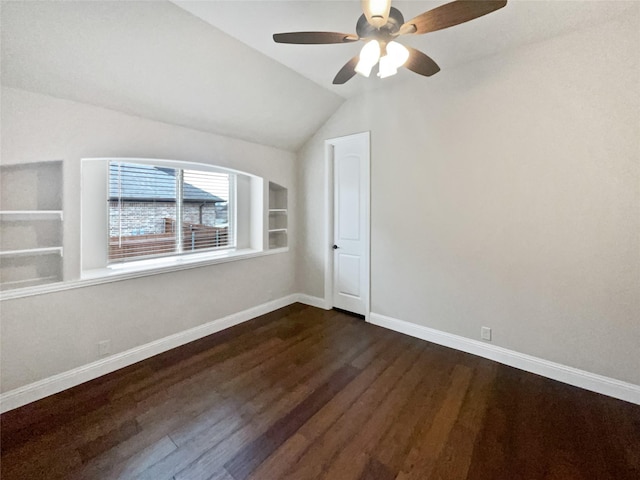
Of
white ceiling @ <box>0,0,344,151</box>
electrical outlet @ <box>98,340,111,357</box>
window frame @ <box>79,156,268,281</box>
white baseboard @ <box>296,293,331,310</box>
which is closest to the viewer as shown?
white ceiling @ <box>0,0,344,151</box>

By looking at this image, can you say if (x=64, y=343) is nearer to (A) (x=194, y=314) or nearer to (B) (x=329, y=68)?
(A) (x=194, y=314)

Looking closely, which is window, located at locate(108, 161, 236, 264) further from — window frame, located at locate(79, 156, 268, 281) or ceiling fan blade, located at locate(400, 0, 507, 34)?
ceiling fan blade, located at locate(400, 0, 507, 34)

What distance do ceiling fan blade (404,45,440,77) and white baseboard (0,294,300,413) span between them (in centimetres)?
328

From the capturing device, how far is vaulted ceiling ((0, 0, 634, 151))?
1.89 m

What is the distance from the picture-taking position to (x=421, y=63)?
6.51ft

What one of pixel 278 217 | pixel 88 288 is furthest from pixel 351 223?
pixel 88 288

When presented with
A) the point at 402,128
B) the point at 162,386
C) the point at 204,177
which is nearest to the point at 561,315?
the point at 402,128

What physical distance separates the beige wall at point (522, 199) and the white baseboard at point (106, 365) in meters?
2.05

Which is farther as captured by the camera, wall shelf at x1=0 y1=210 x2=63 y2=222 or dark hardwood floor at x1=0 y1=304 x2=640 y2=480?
wall shelf at x1=0 y1=210 x2=63 y2=222

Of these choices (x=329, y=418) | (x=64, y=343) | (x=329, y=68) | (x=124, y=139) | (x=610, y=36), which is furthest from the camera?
(x=329, y=68)

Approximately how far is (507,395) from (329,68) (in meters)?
3.46

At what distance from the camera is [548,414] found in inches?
80.0

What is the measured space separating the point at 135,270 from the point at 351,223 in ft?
8.44

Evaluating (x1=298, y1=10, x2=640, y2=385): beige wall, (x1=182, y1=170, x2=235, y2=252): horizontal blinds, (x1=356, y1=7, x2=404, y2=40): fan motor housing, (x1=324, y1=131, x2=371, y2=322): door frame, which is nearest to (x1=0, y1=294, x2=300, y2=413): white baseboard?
(x1=182, y1=170, x2=235, y2=252): horizontal blinds
